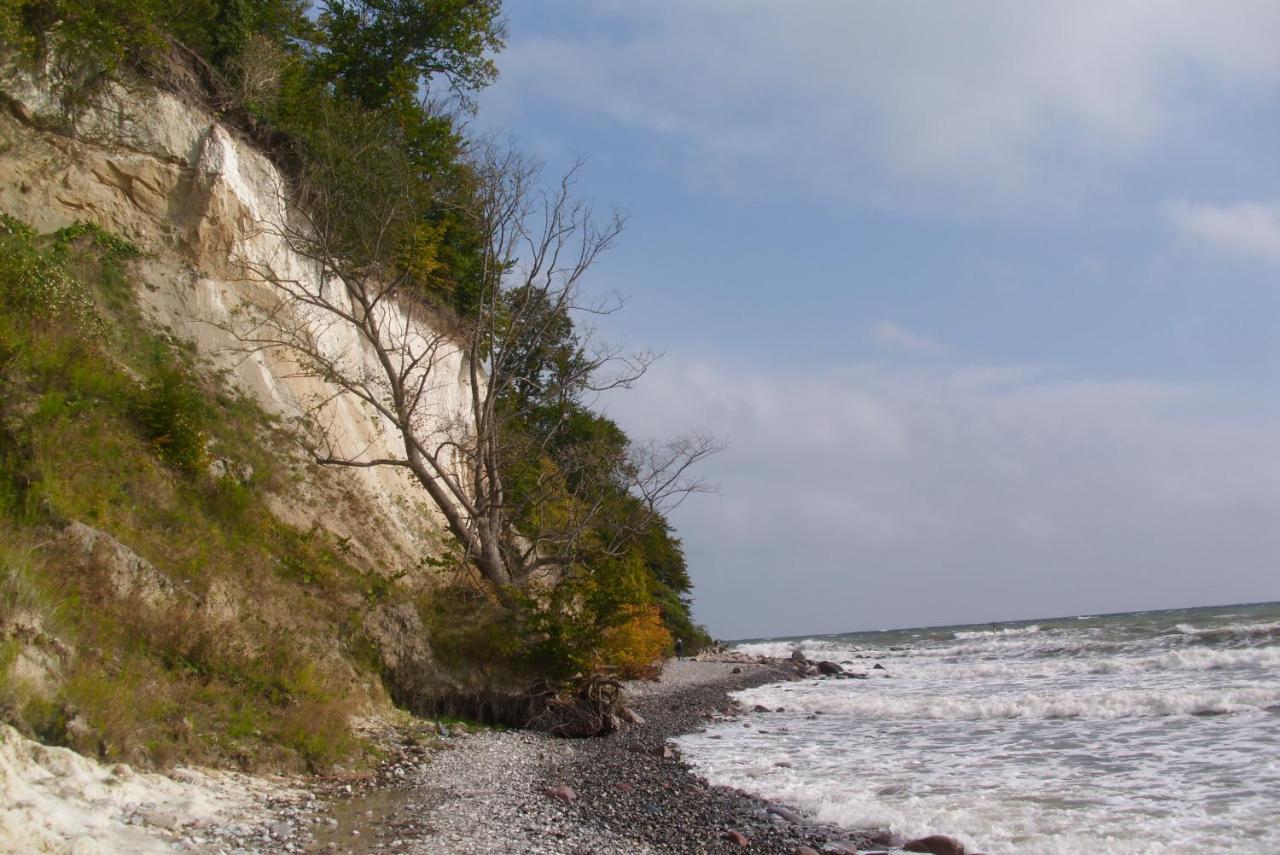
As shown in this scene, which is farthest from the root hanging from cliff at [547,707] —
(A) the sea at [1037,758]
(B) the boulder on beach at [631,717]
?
(A) the sea at [1037,758]

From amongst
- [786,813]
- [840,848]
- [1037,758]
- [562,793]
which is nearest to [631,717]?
[786,813]

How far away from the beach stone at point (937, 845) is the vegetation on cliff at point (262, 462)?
605 centimetres

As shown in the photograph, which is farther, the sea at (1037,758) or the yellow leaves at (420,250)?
the yellow leaves at (420,250)

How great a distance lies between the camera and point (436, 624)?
1395 cm

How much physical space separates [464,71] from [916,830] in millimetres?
20718

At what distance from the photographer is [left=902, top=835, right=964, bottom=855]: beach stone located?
8203 mm

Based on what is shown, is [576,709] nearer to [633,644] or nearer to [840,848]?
[633,644]

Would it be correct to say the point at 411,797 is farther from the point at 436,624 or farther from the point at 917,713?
the point at 917,713

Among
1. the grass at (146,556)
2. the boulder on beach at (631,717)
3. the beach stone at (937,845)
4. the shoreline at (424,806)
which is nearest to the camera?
the shoreline at (424,806)

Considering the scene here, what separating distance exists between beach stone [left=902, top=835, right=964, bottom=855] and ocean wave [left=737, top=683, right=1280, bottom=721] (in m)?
10.4

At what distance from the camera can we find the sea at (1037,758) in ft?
29.3

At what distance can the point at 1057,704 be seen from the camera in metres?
18.1

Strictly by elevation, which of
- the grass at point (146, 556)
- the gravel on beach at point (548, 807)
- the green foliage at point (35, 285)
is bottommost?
the gravel on beach at point (548, 807)

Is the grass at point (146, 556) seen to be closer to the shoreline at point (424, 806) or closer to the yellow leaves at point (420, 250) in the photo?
the shoreline at point (424, 806)
